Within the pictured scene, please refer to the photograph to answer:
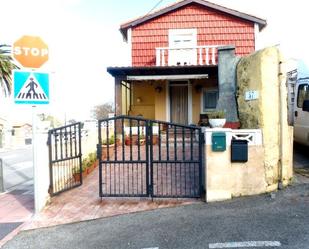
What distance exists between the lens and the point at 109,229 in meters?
5.64

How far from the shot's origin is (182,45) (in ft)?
57.1

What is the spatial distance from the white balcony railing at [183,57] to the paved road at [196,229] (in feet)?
35.0

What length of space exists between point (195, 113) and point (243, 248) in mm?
12826

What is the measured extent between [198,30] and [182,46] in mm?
1242

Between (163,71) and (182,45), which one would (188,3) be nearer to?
(182,45)

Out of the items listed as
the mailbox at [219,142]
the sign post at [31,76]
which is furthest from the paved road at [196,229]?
the sign post at [31,76]

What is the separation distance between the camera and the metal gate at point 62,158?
7.58 m

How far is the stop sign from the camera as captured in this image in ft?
21.3

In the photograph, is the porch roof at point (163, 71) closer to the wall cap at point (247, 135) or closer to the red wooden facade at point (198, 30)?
the red wooden facade at point (198, 30)

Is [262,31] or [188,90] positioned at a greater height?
[262,31]

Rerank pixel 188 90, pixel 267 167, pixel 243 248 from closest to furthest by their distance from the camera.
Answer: pixel 243 248 → pixel 267 167 → pixel 188 90

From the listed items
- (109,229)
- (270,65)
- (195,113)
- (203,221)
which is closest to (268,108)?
(270,65)

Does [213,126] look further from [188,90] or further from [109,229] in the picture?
[188,90]

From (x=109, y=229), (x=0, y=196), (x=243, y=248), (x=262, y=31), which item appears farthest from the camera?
(x=262, y=31)
